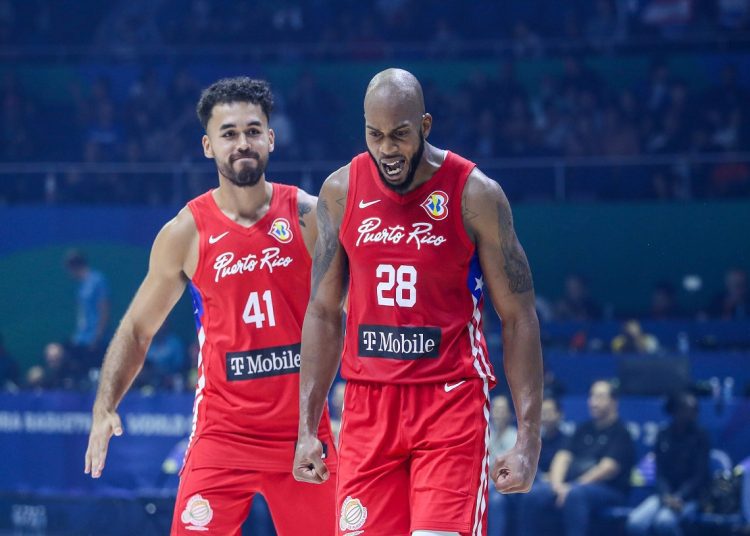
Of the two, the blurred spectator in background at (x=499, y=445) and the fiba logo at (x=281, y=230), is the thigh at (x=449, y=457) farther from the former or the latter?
the blurred spectator in background at (x=499, y=445)

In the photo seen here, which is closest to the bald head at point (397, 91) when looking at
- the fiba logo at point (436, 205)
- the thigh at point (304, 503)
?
the fiba logo at point (436, 205)

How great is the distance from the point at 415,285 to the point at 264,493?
1.33m

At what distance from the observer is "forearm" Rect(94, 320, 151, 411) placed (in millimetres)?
5090

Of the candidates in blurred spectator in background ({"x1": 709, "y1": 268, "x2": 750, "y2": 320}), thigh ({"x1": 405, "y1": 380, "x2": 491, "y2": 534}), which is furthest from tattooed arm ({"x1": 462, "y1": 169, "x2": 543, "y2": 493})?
blurred spectator in background ({"x1": 709, "y1": 268, "x2": 750, "y2": 320})

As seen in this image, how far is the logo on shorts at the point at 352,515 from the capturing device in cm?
414

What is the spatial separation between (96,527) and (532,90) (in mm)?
8136

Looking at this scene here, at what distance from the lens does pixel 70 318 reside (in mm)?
13039

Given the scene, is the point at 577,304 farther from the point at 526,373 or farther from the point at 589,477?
the point at 526,373

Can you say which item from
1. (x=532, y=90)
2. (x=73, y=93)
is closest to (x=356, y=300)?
(x=532, y=90)

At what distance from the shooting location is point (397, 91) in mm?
4082

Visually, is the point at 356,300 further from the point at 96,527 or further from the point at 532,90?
the point at 532,90

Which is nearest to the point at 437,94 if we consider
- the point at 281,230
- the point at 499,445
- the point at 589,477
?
the point at 499,445

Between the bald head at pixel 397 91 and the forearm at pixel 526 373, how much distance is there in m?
0.86

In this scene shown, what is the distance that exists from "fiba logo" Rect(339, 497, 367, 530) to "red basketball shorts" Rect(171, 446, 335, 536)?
71cm
